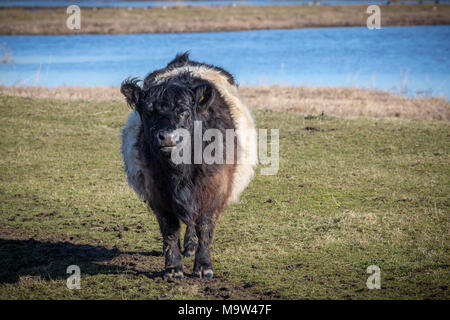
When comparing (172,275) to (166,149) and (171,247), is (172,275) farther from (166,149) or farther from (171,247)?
(166,149)

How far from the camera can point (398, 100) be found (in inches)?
830

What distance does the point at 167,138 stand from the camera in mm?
5242

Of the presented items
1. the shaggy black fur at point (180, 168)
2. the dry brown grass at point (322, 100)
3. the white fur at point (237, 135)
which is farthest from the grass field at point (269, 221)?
the dry brown grass at point (322, 100)

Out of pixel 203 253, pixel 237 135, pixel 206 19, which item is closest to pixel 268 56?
pixel 206 19

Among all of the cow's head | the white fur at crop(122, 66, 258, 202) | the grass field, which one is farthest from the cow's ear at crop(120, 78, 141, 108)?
the grass field

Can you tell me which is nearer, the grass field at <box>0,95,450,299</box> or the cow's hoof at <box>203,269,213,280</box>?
the grass field at <box>0,95,450,299</box>

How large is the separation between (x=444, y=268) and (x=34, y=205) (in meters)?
7.10

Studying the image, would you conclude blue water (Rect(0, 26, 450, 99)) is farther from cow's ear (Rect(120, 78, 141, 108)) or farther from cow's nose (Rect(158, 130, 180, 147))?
cow's nose (Rect(158, 130, 180, 147))

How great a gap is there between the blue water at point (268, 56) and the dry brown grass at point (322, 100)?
8.53ft

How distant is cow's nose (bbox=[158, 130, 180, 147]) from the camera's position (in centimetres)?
524

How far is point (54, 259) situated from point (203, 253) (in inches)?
87.4

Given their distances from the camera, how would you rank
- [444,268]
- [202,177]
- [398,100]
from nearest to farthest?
[202,177] → [444,268] → [398,100]
